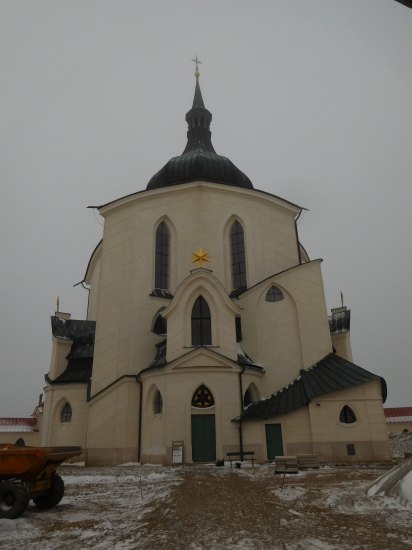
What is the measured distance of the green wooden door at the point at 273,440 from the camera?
65.4ft

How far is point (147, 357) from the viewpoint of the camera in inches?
968

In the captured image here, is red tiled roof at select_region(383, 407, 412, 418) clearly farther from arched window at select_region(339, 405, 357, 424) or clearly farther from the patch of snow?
the patch of snow

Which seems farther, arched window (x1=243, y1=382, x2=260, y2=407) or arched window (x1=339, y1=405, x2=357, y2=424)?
arched window (x1=243, y1=382, x2=260, y2=407)

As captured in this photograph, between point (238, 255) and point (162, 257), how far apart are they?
15.6 feet

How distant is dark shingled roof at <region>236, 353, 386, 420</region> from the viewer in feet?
66.2

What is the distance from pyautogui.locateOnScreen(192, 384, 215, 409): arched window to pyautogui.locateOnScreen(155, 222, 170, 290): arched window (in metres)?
8.26

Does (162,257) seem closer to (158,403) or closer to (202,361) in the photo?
(202,361)

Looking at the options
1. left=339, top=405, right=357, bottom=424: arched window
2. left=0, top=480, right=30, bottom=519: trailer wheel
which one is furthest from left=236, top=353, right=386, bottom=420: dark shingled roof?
left=0, top=480, right=30, bottom=519: trailer wheel

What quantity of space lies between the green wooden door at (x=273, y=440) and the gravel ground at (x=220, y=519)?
8232 mm

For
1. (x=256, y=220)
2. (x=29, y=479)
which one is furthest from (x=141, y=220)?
(x=29, y=479)

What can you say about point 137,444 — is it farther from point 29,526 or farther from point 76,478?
point 29,526

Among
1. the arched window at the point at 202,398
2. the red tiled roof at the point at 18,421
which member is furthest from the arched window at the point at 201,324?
the red tiled roof at the point at 18,421

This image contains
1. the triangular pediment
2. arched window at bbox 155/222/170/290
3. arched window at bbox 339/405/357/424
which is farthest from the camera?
arched window at bbox 155/222/170/290

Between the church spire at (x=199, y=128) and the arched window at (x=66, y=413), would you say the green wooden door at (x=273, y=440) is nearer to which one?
the arched window at (x=66, y=413)
